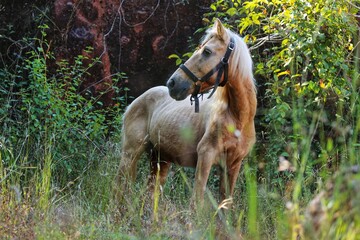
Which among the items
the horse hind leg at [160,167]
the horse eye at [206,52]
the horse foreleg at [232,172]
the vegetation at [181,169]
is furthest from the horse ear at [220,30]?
the horse hind leg at [160,167]

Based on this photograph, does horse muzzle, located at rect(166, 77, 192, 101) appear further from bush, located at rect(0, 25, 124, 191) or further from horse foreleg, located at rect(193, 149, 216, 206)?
bush, located at rect(0, 25, 124, 191)

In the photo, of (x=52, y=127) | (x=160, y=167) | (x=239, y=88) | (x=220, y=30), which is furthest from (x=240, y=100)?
(x=52, y=127)

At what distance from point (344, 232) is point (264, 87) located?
6240mm

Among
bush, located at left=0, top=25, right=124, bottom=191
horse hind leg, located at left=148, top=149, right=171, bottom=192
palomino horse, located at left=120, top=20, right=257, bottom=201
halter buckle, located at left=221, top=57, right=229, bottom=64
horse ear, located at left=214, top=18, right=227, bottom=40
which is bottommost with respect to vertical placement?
horse hind leg, located at left=148, top=149, right=171, bottom=192

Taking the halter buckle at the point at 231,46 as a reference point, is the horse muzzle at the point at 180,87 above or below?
below

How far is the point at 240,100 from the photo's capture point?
6.11 meters

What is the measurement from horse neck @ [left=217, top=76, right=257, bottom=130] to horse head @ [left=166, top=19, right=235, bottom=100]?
0.12 m

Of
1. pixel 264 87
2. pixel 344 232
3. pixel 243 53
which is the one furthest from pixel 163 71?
pixel 344 232

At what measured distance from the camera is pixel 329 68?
676 centimetres

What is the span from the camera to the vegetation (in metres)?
4.27

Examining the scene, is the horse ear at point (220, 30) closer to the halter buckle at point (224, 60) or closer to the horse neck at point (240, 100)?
the halter buckle at point (224, 60)

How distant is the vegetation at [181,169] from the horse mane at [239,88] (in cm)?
31

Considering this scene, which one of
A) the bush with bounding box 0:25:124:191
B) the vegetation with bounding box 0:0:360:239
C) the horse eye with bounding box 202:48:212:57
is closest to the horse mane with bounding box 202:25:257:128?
the horse eye with bounding box 202:48:212:57

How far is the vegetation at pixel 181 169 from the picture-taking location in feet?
14.0
